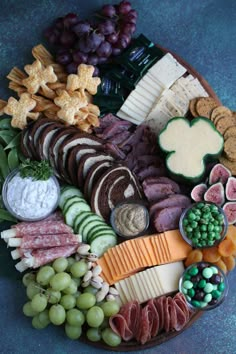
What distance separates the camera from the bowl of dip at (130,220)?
3.16 m

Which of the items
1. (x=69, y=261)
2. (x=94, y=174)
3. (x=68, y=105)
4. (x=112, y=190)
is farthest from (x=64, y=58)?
(x=69, y=261)

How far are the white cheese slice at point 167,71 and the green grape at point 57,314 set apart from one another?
1.32 m

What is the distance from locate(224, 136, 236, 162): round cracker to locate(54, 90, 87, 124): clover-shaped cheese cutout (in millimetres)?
791

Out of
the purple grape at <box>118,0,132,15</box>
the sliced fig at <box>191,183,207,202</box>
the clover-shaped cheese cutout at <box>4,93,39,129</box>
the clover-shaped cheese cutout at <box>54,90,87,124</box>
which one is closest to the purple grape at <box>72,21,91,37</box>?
the purple grape at <box>118,0,132,15</box>

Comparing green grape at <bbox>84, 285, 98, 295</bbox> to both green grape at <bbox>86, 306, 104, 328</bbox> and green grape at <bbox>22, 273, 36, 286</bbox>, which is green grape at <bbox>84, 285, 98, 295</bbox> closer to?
green grape at <bbox>86, 306, 104, 328</bbox>

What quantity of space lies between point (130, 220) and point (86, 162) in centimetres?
39

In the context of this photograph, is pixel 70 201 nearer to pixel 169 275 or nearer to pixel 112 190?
pixel 112 190

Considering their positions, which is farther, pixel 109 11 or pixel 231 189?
pixel 109 11

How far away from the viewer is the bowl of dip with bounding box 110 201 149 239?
10.4 ft

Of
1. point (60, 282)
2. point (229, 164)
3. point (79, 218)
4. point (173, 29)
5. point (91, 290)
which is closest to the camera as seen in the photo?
point (60, 282)

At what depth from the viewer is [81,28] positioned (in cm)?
325

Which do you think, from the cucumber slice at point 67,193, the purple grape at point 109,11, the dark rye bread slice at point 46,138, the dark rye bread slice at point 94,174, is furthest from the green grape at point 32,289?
the purple grape at point 109,11

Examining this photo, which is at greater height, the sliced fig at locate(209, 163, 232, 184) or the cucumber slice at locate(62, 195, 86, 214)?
the sliced fig at locate(209, 163, 232, 184)

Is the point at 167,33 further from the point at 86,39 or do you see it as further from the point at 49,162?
the point at 49,162
